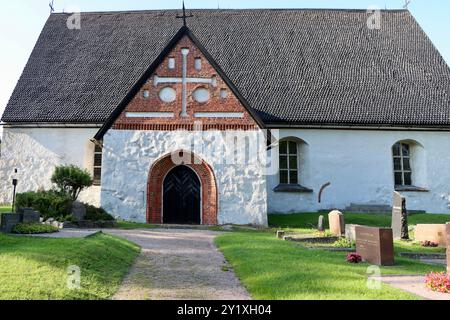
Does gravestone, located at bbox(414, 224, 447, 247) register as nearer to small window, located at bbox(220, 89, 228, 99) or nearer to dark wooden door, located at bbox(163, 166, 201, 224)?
dark wooden door, located at bbox(163, 166, 201, 224)

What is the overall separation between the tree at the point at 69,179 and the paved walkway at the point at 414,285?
12467mm

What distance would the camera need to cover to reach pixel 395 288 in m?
6.12

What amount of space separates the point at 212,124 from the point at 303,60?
863cm

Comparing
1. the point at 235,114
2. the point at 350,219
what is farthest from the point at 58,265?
the point at 350,219

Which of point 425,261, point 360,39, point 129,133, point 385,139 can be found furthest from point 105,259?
point 360,39

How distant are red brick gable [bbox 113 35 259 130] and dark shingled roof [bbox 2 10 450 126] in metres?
2.99

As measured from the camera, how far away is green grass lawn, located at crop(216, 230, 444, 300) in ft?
18.3

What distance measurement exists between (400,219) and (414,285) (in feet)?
24.4

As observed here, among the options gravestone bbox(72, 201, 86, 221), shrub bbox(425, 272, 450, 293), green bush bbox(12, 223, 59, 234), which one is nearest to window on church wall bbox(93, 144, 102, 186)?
gravestone bbox(72, 201, 86, 221)

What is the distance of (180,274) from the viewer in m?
7.14

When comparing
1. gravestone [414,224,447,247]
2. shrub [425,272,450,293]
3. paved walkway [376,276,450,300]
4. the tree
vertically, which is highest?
the tree

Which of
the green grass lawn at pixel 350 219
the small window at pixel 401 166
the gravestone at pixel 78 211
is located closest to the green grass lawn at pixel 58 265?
the gravestone at pixel 78 211

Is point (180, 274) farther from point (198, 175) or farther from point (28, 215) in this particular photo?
point (198, 175)
